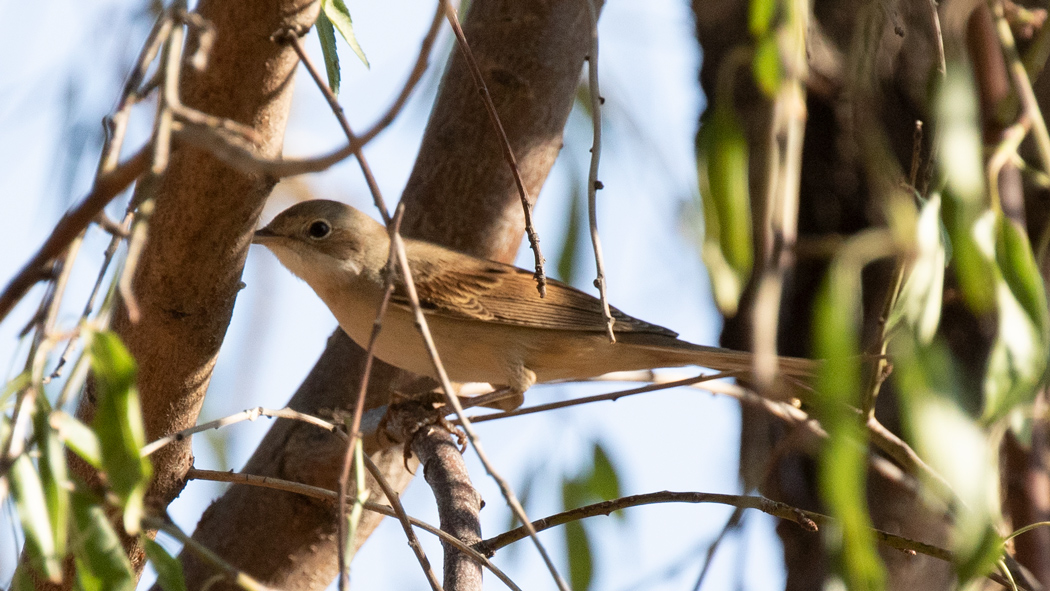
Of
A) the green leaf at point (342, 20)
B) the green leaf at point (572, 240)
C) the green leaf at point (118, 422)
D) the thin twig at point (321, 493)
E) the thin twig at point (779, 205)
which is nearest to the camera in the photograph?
the thin twig at point (779, 205)

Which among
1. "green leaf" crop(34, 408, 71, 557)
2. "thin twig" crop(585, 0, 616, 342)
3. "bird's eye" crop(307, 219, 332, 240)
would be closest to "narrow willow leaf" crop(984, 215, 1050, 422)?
"thin twig" crop(585, 0, 616, 342)

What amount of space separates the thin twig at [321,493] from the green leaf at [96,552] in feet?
2.10

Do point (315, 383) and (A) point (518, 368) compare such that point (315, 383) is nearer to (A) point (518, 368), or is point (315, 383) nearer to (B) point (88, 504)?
(A) point (518, 368)

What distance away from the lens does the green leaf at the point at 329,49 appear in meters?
2.31

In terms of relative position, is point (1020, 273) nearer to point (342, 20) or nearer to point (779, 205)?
point (779, 205)

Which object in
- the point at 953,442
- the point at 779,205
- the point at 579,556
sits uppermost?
the point at 779,205

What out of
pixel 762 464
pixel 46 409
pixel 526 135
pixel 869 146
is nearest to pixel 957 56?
pixel 869 146

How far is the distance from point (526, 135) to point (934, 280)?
7.70 feet

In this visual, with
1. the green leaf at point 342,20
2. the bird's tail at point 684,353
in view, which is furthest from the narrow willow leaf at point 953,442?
the bird's tail at point 684,353

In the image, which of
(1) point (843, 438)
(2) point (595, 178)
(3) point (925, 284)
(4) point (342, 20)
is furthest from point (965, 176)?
(4) point (342, 20)

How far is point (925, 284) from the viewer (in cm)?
128

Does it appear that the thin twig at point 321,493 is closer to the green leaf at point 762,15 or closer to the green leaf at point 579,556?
the green leaf at point 579,556

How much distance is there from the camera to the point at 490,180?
3.61 m

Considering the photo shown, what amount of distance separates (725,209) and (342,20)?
120cm
